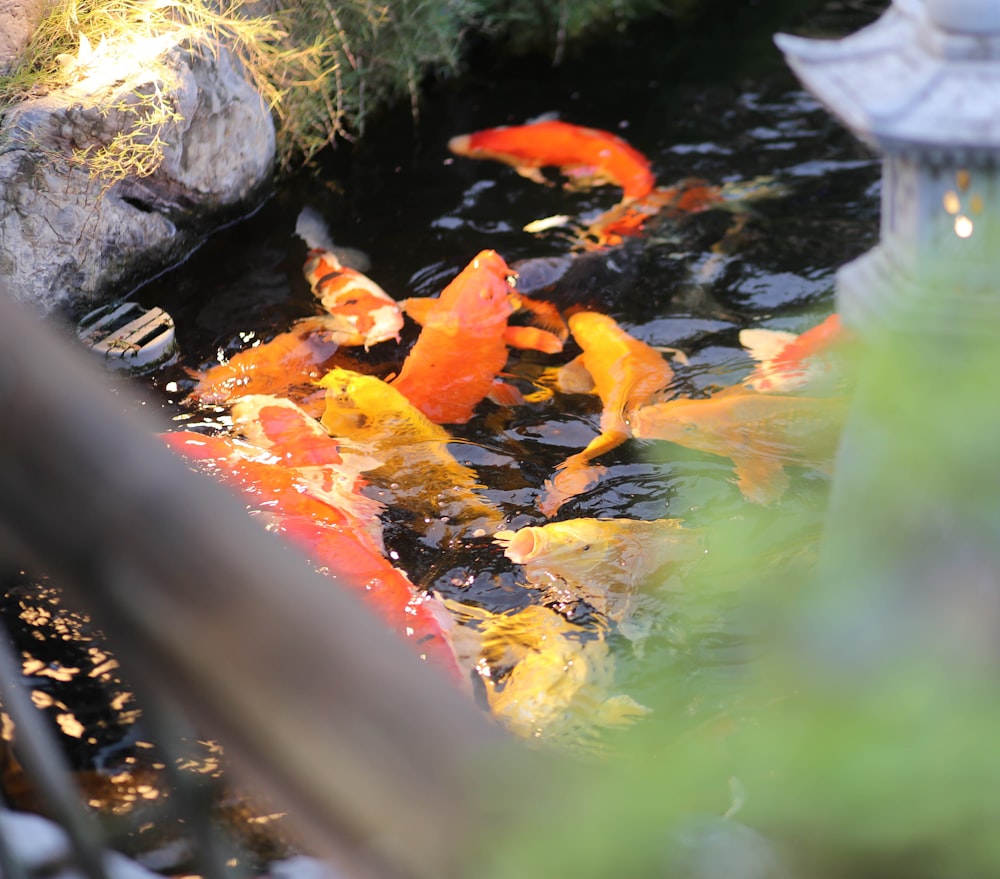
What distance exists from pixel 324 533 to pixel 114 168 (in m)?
2.43

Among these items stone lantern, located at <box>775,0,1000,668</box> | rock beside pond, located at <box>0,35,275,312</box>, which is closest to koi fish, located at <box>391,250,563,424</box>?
rock beside pond, located at <box>0,35,275,312</box>

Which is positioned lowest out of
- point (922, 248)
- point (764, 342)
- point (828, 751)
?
point (764, 342)

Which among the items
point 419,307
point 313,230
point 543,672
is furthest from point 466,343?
point 543,672

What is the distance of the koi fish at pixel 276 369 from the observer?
14.9ft

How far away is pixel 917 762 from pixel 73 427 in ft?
1.92

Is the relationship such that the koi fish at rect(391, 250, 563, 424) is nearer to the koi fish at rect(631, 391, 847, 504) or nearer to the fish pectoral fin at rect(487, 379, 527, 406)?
the fish pectoral fin at rect(487, 379, 527, 406)

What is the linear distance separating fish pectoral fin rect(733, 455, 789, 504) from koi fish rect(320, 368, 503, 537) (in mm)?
904

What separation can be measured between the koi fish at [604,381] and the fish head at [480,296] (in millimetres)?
367

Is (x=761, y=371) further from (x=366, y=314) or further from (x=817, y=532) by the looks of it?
(x=366, y=314)

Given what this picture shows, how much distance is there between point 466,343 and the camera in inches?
184

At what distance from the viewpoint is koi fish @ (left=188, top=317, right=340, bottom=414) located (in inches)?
179

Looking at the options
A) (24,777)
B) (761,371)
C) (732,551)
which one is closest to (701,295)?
(761,371)

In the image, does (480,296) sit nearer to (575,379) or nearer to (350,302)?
(575,379)

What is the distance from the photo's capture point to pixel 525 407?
4.45 meters
